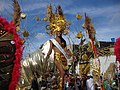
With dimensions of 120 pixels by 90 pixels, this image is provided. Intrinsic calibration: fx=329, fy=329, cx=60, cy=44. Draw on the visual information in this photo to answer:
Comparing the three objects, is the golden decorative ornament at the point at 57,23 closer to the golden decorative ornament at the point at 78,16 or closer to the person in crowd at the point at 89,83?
the golden decorative ornament at the point at 78,16

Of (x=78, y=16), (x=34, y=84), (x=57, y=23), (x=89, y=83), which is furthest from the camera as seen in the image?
(x=89, y=83)

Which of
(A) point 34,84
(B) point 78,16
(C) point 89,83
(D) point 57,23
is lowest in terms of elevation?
(A) point 34,84

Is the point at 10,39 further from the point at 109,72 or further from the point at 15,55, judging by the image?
the point at 109,72

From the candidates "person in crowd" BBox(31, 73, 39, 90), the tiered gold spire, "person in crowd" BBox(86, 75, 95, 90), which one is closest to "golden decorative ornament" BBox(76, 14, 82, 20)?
the tiered gold spire

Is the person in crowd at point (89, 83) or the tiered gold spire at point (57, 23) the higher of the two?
the tiered gold spire at point (57, 23)

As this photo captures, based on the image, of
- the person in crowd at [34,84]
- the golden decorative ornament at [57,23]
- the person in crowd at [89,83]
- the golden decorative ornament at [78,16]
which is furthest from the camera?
the person in crowd at [89,83]

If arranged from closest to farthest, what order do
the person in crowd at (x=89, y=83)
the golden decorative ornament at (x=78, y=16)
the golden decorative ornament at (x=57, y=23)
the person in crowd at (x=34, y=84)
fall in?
the person in crowd at (x=34, y=84), the golden decorative ornament at (x=57, y=23), the golden decorative ornament at (x=78, y=16), the person in crowd at (x=89, y=83)

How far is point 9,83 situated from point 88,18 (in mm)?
5002

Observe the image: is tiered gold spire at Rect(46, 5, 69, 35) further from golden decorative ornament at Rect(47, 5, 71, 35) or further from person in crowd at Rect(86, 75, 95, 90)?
person in crowd at Rect(86, 75, 95, 90)

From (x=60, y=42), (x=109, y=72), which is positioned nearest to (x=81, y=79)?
(x=60, y=42)

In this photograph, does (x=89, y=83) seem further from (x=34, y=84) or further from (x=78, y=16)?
(x=34, y=84)

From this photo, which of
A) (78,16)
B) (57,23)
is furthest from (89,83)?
(57,23)

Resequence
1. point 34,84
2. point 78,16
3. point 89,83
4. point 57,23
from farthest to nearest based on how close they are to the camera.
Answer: point 89,83, point 78,16, point 57,23, point 34,84

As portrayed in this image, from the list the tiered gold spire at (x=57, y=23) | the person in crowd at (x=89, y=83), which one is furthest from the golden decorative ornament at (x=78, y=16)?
the person in crowd at (x=89, y=83)
